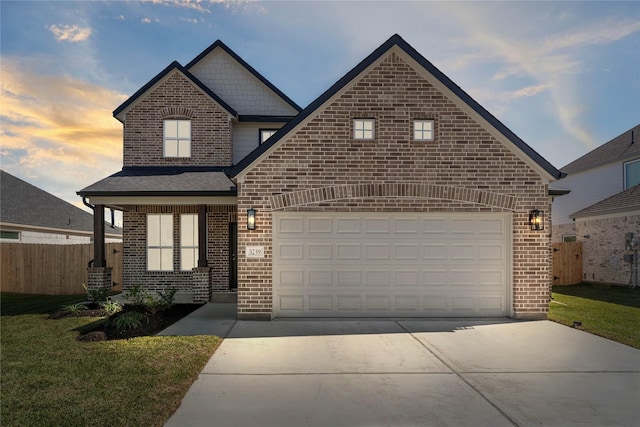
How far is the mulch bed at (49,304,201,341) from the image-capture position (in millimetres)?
7625

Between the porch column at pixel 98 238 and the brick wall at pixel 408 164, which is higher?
the brick wall at pixel 408 164

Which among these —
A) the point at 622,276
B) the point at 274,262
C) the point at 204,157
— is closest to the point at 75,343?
the point at 274,262

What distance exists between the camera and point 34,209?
68.7 ft

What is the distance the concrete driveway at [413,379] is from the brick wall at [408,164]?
2.26 metres

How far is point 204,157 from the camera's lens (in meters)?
13.5

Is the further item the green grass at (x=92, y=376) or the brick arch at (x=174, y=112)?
the brick arch at (x=174, y=112)

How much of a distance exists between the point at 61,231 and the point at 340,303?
786 inches

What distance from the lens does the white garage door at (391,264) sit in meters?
9.15

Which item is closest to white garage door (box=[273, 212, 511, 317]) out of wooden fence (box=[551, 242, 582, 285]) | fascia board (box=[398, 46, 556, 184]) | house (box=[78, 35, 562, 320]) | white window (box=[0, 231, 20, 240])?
house (box=[78, 35, 562, 320])

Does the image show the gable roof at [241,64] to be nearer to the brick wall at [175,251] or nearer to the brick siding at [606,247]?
the brick wall at [175,251]

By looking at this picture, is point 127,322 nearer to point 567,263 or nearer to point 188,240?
point 188,240

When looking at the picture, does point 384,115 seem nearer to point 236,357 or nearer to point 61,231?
point 236,357

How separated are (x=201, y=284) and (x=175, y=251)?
199 cm

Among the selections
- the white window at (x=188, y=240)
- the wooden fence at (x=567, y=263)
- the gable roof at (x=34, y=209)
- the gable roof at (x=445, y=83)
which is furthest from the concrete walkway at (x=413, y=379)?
the gable roof at (x=34, y=209)
